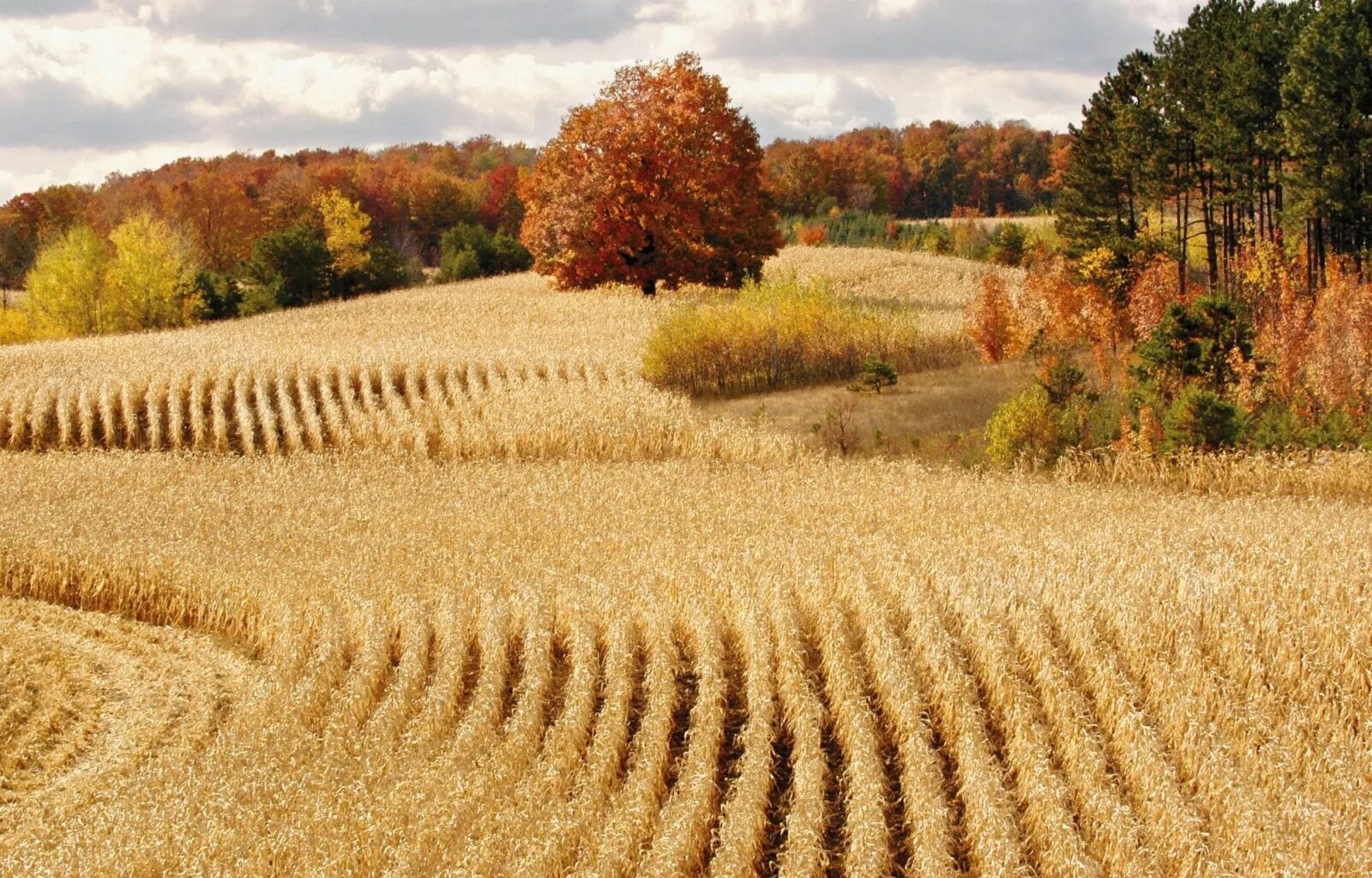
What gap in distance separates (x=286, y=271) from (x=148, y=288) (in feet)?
20.1

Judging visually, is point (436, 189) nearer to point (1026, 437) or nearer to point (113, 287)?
point (113, 287)

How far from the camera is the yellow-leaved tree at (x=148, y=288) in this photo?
181ft

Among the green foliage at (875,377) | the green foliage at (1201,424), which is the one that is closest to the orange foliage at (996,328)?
the green foliage at (875,377)

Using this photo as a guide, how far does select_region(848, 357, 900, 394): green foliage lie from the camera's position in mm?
31156

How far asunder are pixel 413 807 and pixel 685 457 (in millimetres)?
16302

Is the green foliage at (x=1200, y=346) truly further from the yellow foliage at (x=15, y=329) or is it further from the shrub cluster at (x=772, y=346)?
the yellow foliage at (x=15, y=329)

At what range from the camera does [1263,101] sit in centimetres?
3900

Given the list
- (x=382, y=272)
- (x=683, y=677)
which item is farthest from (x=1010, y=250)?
(x=683, y=677)

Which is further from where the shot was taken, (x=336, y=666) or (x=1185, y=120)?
(x=1185, y=120)

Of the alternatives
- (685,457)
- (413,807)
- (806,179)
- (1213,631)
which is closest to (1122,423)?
(685,457)

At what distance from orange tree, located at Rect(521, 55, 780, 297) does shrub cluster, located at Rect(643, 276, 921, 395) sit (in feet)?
35.2

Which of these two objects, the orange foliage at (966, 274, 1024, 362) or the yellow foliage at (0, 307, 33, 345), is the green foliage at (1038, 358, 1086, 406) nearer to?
the orange foliage at (966, 274, 1024, 362)

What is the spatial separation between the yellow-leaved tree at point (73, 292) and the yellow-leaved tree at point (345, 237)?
416 inches

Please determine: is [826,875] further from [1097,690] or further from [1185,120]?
[1185,120]
